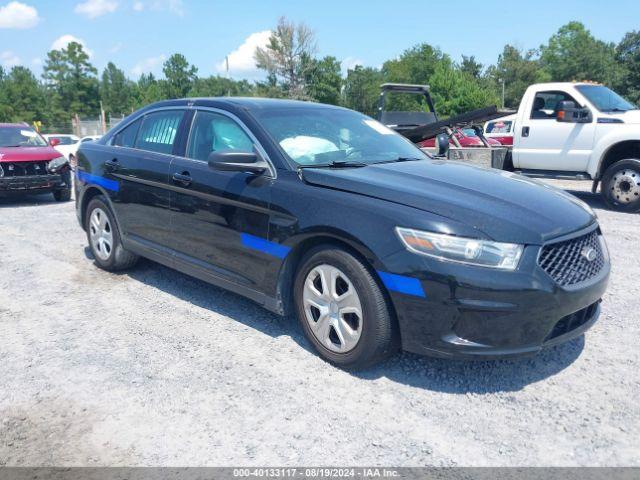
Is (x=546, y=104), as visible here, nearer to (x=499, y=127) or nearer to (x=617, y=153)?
(x=617, y=153)

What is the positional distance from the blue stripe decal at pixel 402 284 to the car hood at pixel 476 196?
40 cm

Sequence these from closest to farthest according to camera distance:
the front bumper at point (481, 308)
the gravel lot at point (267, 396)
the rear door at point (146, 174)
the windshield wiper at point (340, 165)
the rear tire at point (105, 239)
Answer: the gravel lot at point (267, 396)
the front bumper at point (481, 308)
the windshield wiper at point (340, 165)
the rear door at point (146, 174)
the rear tire at point (105, 239)

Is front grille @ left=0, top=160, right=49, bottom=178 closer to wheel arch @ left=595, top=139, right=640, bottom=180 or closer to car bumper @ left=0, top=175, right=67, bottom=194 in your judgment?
car bumper @ left=0, top=175, right=67, bottom=194

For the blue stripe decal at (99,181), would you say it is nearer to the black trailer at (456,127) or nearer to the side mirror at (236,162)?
the side mirror at (236,162)

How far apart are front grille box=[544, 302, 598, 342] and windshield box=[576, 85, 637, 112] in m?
7.02

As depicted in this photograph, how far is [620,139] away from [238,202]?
23.5 feet

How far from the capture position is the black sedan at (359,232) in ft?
9.65

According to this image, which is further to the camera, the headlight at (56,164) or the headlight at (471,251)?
the headlight at (56,164)

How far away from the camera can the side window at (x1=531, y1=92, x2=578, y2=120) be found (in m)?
9.66

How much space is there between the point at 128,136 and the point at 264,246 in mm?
2387

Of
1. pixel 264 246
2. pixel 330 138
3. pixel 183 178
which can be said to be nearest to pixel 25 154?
pixel 183 178

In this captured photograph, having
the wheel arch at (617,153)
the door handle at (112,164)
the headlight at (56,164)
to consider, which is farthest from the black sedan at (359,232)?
the headlight at (56,164)

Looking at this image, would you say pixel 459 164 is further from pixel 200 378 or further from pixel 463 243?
pixel 200 378

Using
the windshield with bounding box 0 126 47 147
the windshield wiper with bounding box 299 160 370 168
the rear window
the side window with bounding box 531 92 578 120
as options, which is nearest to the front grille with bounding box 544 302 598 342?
the windshield wiper with bounding box 299 160 370 168
